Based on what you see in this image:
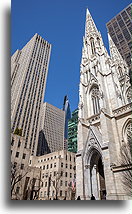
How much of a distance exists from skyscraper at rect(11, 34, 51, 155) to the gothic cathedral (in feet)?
108

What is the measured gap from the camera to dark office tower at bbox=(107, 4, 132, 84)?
101ft

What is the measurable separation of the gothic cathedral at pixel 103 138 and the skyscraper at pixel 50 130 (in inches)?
2056

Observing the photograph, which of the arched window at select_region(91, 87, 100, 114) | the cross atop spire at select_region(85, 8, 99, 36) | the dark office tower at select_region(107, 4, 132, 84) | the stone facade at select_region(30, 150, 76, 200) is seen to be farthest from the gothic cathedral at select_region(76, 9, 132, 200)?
the stone facade at select_region(30, 150, 76, 200)

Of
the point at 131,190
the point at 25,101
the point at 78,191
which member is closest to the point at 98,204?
the point at 131,190

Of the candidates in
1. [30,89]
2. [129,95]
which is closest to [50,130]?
[30,89]

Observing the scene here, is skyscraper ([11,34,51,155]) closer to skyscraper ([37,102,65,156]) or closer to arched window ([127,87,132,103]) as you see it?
skyscraper ([37,102,65,156])

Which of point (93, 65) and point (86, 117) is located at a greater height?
point (93, 65)

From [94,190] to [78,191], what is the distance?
1.37 m

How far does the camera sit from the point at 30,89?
51.9 metres

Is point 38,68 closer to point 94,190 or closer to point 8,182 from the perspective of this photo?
point 94,190

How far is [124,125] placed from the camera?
13.7 metres

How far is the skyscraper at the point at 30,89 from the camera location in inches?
1894

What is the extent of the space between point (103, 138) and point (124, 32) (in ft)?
94.1

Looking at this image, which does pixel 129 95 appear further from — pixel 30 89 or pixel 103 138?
pixel 30 89
